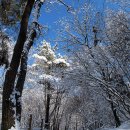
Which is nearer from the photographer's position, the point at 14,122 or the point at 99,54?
the point at 14,122

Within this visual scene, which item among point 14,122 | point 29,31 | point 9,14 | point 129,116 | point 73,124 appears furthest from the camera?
point 73,124

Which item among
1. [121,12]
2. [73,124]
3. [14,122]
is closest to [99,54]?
[121,12]

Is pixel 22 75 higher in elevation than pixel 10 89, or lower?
higher

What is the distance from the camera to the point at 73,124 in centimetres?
8481

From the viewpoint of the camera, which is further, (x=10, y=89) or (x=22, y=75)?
(x=22, y=75)

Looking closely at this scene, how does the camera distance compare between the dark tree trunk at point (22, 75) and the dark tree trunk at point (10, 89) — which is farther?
the dark tree trunk at point (22, 75)

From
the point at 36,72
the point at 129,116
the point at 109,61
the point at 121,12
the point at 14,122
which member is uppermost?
the point at 36,72

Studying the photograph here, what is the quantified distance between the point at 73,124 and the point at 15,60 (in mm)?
74982

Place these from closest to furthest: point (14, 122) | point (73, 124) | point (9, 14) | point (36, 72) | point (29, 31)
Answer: point (14, 122)
point (9, 14)
point (29, 31)
point (36, 72)
point (73, 124)

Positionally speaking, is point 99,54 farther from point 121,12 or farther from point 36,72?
point 36,72

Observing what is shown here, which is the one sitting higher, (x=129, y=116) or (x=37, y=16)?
(x=37, y=16)

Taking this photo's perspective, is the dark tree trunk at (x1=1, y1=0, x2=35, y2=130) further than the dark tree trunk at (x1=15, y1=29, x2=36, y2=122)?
No

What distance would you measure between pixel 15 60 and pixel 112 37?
6.91 meters

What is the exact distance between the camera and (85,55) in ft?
56.9
